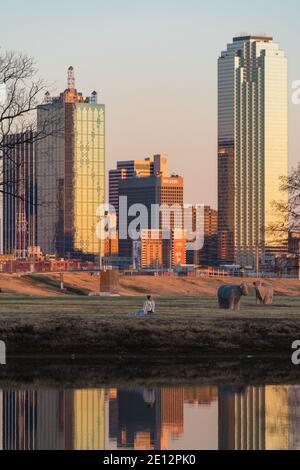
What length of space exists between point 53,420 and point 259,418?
4.45 m

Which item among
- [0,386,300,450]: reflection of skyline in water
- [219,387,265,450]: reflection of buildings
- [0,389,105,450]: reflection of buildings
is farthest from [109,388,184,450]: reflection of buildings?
[219,387,265,450]: reflection of buildings

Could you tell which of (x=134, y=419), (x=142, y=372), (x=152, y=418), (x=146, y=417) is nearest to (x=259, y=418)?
(x=152, y=418)

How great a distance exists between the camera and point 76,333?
42.3m

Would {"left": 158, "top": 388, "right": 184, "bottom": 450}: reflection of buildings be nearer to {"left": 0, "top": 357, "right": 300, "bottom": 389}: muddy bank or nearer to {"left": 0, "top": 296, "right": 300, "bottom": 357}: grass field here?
Result: {"left": 0, "top": 357, "right": 300, "bottom": 389}: muddy bank

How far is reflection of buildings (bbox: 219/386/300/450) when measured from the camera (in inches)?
961

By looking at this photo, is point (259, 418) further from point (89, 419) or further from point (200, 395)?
point (200, 395)

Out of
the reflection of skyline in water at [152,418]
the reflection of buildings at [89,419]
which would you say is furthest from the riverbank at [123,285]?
the reflection of buildings at [89,419]

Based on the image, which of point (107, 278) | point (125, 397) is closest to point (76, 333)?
point (125, 397)

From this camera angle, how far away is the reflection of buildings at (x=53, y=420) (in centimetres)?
2455

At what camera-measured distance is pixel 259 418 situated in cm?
2770

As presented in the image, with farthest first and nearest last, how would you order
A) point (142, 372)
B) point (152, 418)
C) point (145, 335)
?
point (145, 335), point (142, 372), point (152, 418)

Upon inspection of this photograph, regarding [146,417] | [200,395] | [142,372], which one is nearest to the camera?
[146,417]
